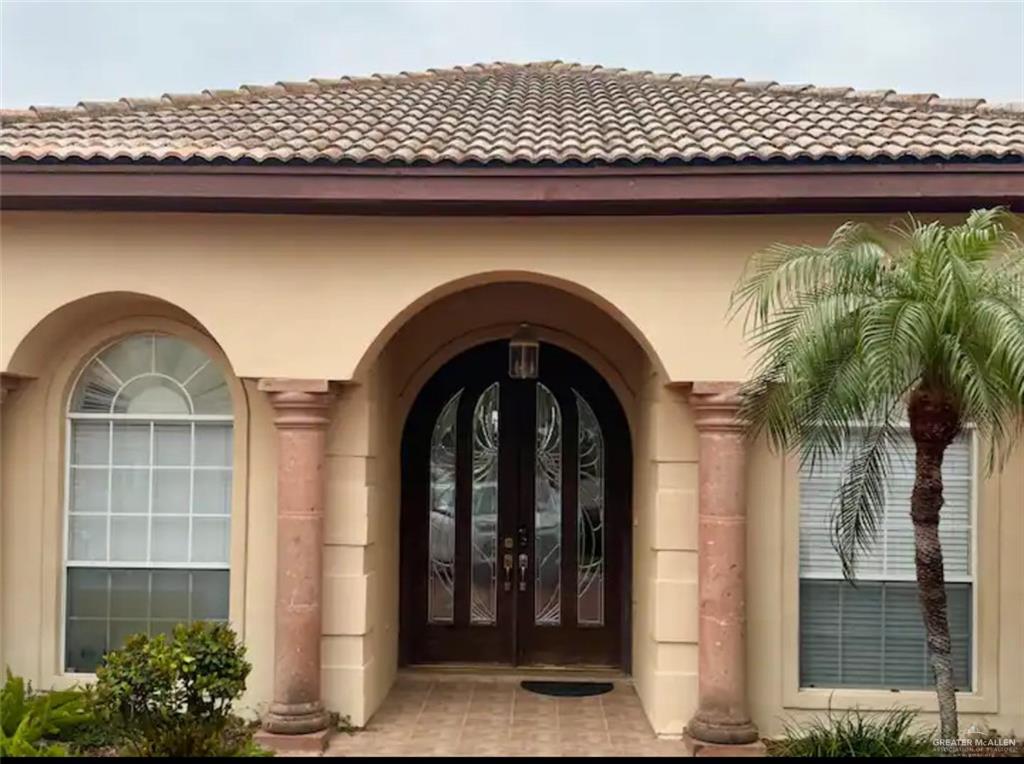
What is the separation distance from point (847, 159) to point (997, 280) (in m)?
1.63

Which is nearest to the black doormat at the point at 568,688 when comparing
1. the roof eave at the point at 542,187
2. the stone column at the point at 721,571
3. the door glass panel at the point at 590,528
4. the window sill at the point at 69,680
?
the door glass panel at the point at 590,528

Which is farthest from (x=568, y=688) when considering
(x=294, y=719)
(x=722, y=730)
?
(x=294, y=719)

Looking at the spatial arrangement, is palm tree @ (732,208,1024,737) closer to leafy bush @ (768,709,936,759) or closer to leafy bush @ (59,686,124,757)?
leafy bush @ (768,709,936,759)

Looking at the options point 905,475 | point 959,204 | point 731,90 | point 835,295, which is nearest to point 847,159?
point 959,204

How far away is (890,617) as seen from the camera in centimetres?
688

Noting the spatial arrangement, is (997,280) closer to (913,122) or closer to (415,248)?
(913,122)

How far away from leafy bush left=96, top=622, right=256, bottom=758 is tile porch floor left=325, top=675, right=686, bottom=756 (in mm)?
945

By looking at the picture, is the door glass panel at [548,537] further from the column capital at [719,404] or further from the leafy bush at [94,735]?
the leafy bush at [94,735]

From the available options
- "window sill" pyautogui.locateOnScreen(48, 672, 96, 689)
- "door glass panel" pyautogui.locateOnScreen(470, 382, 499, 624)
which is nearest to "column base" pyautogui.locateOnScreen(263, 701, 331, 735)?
"window sill" pyautogui.locateOnScreen(48, 672, 96, 689)

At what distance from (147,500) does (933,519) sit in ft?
18.3

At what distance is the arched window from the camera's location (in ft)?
24.0

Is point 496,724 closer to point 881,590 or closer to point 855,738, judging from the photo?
point 855,738

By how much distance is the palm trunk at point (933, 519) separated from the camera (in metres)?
5.16

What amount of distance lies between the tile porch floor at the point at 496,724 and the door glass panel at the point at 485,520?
0.69m
